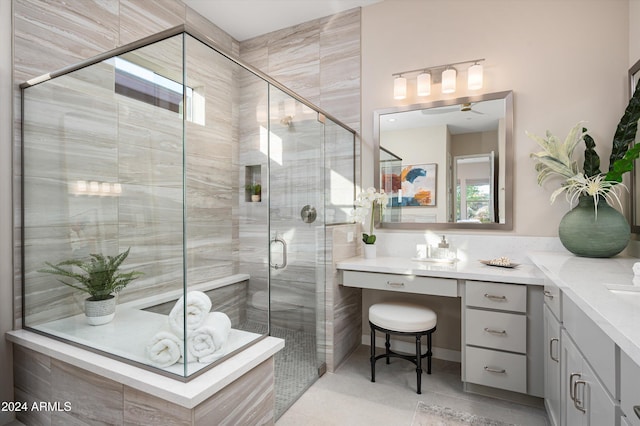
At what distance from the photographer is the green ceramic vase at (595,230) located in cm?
194

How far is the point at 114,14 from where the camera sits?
239cm

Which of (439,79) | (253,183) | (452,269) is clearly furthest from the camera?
(439,79)

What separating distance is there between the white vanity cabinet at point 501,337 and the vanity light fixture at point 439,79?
1.57 m

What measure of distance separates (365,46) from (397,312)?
2391 mm

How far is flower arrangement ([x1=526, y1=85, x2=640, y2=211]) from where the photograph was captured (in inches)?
77.6

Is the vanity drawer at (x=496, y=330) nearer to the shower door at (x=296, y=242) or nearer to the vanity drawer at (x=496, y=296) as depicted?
the vanity drawer at (x=496, y=296)

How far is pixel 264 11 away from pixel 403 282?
111 inches

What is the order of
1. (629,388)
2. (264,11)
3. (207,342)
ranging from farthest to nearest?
(264,11)
(207,342)
(629,388)

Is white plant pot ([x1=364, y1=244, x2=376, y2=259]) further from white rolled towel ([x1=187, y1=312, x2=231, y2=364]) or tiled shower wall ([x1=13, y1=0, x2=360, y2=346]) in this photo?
white rolled towel ([x1=187, y1=312, x2=231, y2=364])

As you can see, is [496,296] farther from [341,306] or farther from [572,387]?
[341,306]

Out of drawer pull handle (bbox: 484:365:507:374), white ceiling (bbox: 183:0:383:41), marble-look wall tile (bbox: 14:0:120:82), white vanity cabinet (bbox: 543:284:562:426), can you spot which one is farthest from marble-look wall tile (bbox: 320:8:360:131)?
drawer pull handle (bbox: 484:365:507:374)

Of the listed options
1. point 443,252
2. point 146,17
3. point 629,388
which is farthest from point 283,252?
point 146,17

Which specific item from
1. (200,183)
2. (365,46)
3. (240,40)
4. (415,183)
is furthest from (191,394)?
(240,40)

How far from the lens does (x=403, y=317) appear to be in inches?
87.1
